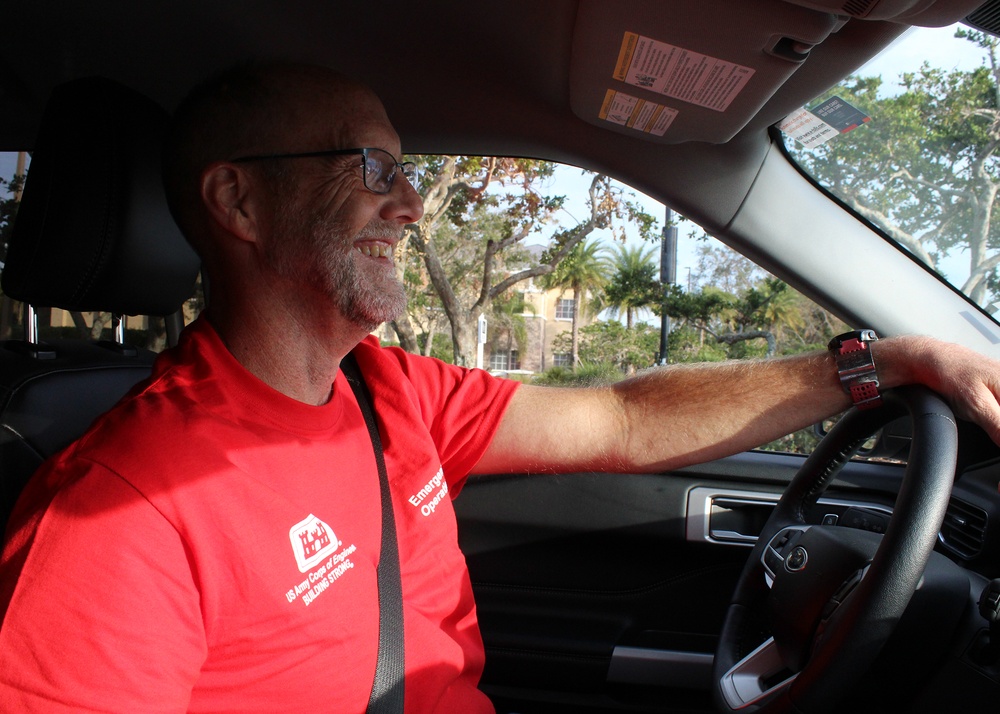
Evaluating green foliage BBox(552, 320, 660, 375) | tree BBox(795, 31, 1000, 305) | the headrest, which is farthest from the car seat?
green foliage BBox(552, 320, 660, 375)

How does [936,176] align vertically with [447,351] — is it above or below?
above

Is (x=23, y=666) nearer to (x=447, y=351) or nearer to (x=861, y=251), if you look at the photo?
(x=861, y=251)

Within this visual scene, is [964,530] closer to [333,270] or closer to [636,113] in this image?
[636,113]

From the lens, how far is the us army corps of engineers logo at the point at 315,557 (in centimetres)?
122

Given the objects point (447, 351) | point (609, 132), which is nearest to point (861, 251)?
point (609, 132)

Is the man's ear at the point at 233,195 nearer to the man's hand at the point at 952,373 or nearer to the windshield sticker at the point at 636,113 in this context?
Answer: the windshield sticker at the point at 636,113

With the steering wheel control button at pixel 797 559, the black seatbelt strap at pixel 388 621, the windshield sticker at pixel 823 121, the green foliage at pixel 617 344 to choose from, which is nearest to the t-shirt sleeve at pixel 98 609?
the black seatbelt strap at pixel 388 621

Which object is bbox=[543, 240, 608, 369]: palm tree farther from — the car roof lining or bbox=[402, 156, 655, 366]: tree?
the car roof lining

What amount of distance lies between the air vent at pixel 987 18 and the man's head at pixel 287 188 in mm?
1136

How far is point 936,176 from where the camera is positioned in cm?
188

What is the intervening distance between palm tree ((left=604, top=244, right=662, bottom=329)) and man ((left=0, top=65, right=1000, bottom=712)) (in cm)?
189

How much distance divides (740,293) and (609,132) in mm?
1139

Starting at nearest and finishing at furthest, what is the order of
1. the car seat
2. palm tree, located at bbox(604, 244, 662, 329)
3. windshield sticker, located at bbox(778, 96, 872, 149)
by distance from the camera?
the car seat → windshield sticker, located at bbox(778, 96, 872, 149) → palm tree, located at bbox(604, 244, 662, 329)

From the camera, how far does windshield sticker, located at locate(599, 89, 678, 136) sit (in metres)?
1.83
